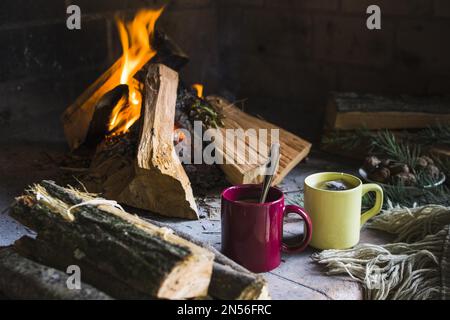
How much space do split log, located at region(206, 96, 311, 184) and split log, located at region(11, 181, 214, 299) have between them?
→ 2.03ft

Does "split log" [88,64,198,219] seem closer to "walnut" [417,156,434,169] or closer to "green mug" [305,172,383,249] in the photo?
"green mug" [305,172,383,249]

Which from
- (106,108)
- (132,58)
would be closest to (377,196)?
(106,108)

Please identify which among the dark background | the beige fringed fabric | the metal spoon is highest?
the dark background

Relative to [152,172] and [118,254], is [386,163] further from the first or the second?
[118,254]

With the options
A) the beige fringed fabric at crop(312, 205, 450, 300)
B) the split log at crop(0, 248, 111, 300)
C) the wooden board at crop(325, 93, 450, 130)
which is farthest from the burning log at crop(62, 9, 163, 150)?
the beige fringed fabric at crop(312, 205, 450, 300)

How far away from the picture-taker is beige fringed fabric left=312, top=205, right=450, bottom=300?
1.45m

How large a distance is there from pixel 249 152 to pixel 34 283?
975 millimetres

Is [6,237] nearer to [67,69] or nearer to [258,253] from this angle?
[258,253]

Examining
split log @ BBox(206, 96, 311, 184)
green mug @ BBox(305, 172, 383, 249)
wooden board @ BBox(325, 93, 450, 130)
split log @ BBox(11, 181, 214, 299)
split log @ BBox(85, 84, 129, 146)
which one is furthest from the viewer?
wooden board @ BBox(325, 93, 450, 130)

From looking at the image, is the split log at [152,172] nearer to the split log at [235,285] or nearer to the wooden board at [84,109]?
the wooden board at [84,109]

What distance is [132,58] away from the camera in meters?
2.40

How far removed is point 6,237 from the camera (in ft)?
5.67
